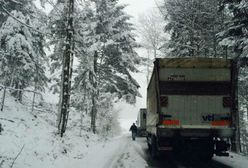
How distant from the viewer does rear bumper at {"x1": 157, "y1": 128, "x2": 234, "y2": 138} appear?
9.59 meters

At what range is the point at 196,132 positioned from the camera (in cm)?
965

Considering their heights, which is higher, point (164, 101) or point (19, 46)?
point (19, 46)

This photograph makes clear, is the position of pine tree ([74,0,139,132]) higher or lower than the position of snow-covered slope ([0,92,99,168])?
higher

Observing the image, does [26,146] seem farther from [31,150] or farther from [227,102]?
[227,102]

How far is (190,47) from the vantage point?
1983 centimetres

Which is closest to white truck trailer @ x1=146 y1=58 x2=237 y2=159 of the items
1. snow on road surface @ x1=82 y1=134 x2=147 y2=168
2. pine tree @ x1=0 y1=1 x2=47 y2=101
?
snow on road surface @ x1=82 y1=134 x2=147 y2=168

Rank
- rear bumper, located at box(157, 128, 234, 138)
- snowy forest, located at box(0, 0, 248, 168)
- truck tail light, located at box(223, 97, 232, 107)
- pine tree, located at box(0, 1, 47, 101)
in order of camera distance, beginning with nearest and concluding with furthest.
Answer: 1. rear bumper, located at box(157, 128, 234, 138)
2. truck tail light, located at box(223, 97, 232, 107)
3. snowy forest, located at box(0, 0, 248, 168)
4. pine tree, located at box(0, 1, 47, 101)

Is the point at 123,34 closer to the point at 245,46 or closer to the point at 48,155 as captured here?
the point at 245,46

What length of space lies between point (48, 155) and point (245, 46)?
9224 mm

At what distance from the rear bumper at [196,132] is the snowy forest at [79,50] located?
12.7 ft

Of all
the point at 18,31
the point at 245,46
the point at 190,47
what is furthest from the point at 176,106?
the point at 190,47

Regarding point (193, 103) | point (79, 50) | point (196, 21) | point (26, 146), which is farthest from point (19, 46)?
point (196, 21)

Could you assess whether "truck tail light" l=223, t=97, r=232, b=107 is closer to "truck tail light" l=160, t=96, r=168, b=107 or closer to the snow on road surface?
"truck tail light" l=160, t=96, r=168, b=107

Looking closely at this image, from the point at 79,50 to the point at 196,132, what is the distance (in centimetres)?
1181
